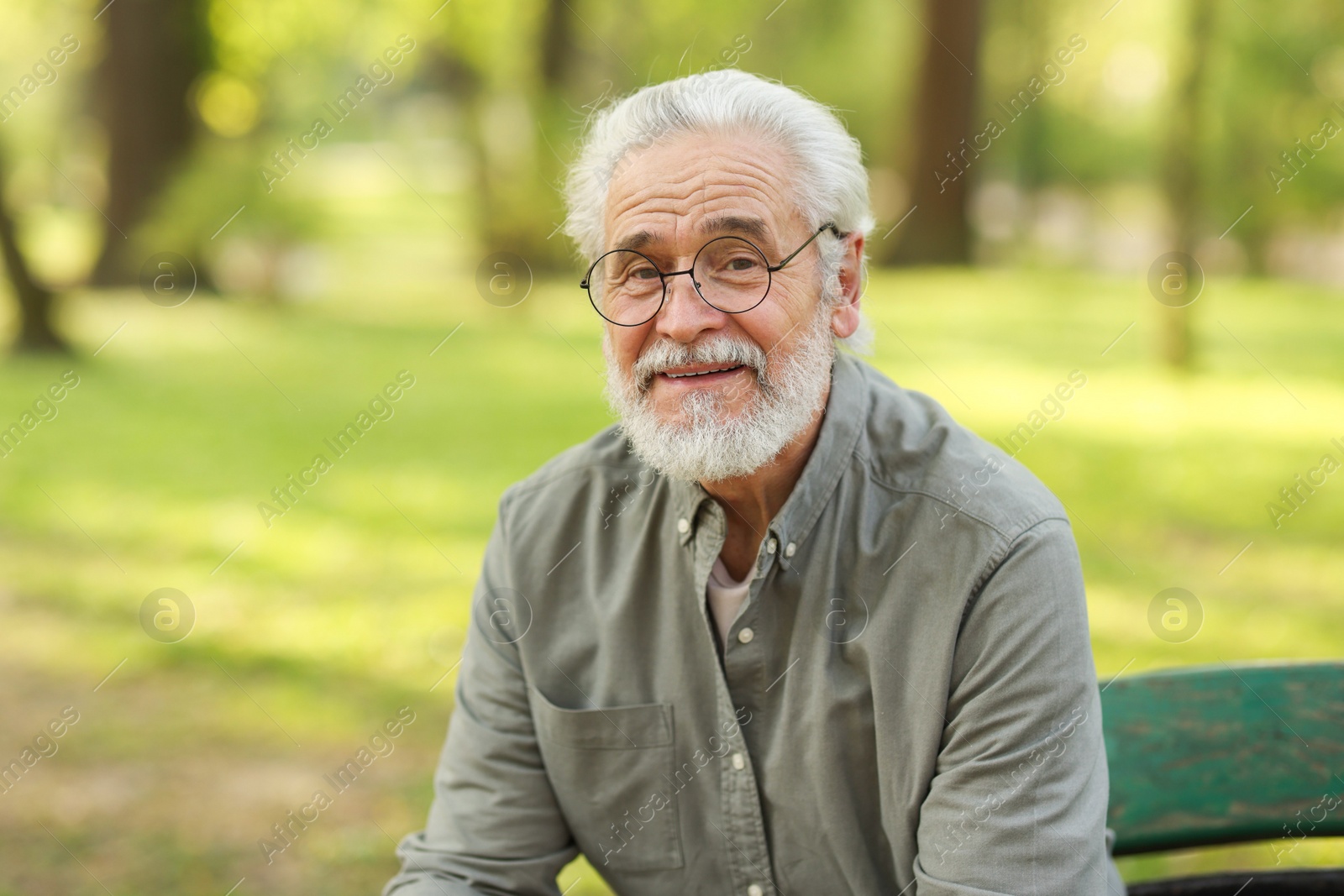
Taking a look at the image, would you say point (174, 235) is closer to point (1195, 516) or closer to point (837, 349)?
point (1195, 516)

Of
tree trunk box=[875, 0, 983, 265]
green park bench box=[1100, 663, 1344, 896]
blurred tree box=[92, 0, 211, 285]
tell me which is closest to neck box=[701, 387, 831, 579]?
green park bench box=[1100, 663, 1344, 896]

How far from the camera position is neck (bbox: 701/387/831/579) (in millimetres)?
2262

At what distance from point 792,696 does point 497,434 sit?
23.5 feet

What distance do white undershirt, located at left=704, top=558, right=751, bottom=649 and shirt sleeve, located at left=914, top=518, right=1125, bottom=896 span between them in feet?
1.54

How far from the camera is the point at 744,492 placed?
2.28 m

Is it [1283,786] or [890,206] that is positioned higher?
[890,206]

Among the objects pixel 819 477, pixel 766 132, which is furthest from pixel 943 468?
pixel 766 132

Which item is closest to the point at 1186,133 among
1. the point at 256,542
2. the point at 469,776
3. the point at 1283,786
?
the point at 256,542

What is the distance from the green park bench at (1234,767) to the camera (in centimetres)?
223

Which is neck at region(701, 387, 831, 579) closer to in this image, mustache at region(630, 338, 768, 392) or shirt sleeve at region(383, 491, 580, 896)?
mustache at region(630, 338, 768, 392)

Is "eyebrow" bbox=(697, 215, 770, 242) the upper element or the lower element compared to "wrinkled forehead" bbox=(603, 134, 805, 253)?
lower

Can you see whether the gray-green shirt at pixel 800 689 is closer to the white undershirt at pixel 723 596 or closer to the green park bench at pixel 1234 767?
the white undershirt at pixel 723 596

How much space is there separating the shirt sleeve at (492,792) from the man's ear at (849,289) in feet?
2.74

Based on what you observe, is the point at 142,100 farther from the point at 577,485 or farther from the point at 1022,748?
the point at 1022,748
